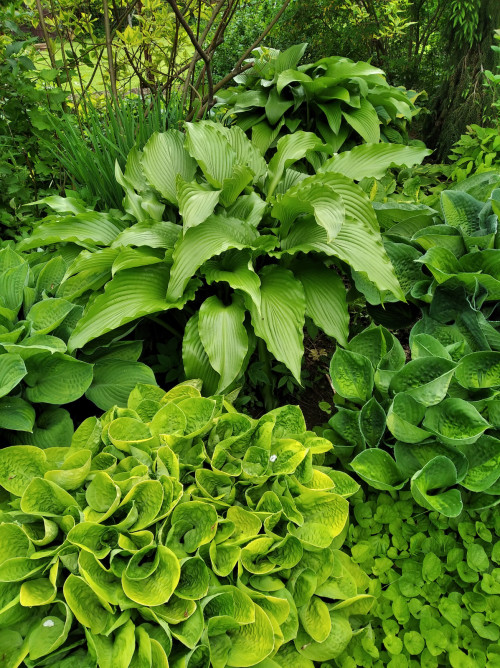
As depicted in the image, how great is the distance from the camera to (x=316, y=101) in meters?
2.88

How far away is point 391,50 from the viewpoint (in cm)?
484

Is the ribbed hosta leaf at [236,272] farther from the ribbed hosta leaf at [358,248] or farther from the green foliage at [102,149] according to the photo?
the green foliage at [102,149]

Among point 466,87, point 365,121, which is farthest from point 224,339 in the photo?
point 466,87

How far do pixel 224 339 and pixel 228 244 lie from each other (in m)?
0.33

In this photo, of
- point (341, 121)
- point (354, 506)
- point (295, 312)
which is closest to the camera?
point (354, 506)

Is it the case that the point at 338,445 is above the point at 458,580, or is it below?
above

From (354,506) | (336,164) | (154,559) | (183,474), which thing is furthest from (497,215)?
(154,559)

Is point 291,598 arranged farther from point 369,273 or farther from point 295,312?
point 369,273

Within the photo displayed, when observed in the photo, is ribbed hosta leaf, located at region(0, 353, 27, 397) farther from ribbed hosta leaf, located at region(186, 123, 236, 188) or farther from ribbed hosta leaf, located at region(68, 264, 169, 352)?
ribbed hosta leaf, located at region(186, 123, 236, 188)

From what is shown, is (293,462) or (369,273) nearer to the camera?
(293,462)

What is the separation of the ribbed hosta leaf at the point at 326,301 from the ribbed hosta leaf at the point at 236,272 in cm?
26

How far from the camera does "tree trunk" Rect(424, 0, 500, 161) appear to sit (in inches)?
140

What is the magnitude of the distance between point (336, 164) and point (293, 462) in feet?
4.80

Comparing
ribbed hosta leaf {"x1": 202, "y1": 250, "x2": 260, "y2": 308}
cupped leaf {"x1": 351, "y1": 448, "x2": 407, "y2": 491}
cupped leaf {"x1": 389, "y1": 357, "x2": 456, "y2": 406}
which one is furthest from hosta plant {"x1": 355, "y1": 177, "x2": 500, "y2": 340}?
cupped leaf {"x1": 351, "y1": 448, "x2": 407, "y2": 491}
